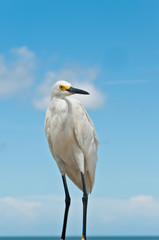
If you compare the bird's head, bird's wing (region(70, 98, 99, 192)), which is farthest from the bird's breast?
the bird's head

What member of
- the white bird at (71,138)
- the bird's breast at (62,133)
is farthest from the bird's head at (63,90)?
the bird's breast at (62,133)

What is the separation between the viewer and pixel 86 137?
688 centimetres

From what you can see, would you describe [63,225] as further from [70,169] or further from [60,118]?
[60,118]

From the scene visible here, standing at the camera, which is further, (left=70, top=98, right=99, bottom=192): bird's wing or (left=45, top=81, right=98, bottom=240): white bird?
(left=70, top=98, right=99, bottom=192): bird's wing

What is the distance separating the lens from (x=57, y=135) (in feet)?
21.7

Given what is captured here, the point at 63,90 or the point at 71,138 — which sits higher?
the point at 63,90

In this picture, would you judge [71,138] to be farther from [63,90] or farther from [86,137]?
[63,90]

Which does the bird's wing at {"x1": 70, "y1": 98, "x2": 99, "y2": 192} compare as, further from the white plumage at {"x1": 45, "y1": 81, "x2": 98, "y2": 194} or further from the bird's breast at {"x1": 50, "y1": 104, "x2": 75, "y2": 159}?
the bird's breast at {"x1": 50, "y1": 104, "x2": 75, "y2": 159}

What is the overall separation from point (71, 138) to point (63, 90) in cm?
85

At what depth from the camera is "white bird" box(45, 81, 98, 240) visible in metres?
6.54

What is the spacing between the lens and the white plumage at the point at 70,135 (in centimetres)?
654

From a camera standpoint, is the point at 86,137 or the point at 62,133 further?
the point at 86,137

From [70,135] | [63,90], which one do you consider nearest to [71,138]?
[70,135]

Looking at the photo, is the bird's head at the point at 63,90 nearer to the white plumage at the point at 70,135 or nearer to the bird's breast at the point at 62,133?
the white plumage at the point at 70,135
